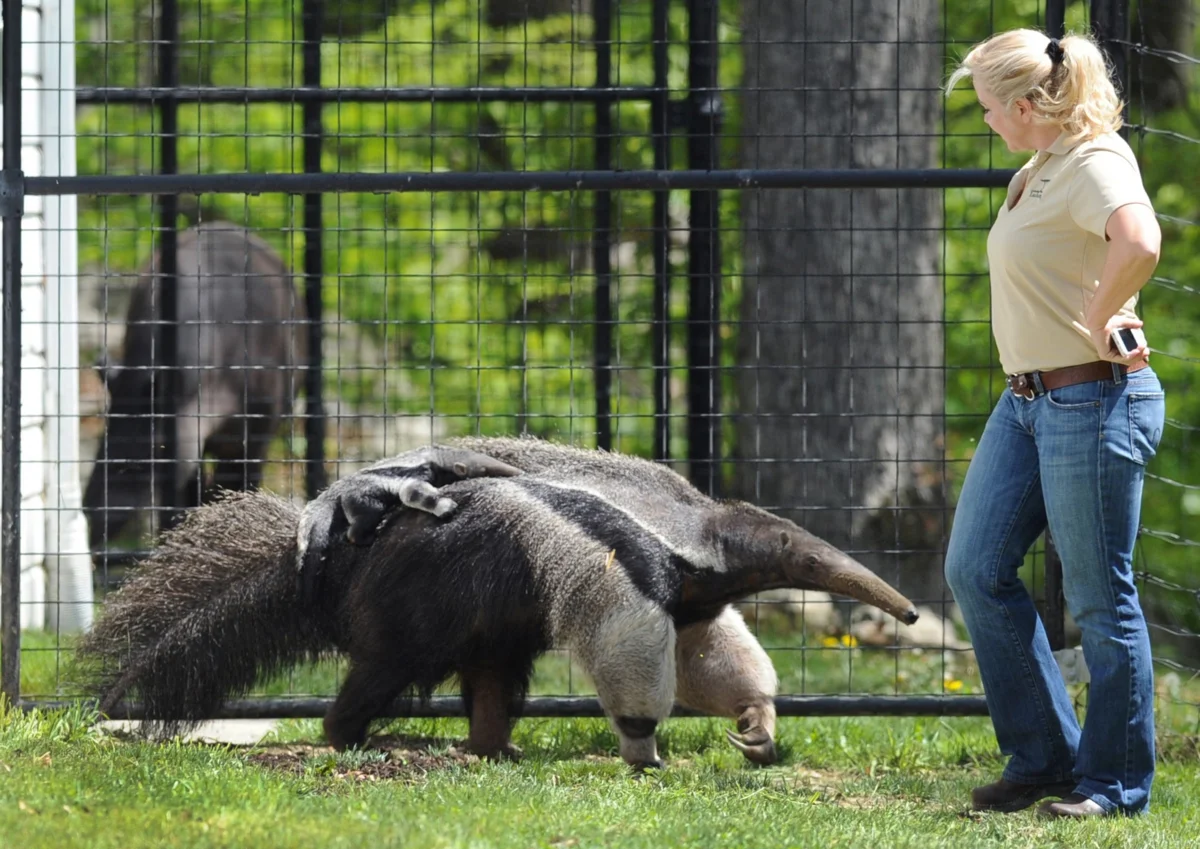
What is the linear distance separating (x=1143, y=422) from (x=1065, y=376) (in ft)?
0.91

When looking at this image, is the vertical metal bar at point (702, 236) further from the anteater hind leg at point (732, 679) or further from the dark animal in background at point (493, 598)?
the dark animal in background at point (493, 598)

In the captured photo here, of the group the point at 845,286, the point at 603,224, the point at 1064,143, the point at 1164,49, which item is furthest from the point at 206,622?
the point at 1164,49

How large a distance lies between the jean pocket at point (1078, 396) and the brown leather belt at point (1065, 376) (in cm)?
1

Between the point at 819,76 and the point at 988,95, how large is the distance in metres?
4.33

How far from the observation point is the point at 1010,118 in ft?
15.3

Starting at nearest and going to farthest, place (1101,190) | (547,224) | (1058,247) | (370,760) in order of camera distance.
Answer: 1. (1101,190)
2. (1058,247)
3. (370,760)
4. (547,224)

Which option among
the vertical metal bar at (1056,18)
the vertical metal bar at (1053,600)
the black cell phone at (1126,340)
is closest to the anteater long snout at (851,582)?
the vertical metal bar at (1053,600)

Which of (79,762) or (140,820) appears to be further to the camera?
(79,762)

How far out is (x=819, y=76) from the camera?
8875 mm

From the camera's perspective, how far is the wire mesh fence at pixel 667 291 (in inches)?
244

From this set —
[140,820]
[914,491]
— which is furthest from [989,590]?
[914,491]

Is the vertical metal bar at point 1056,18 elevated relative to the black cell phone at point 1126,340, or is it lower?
elevated

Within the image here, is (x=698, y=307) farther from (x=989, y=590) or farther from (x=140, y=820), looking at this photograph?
(x=140, y=820)

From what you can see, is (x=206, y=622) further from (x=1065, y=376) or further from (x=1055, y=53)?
(x=1055, y=53)
